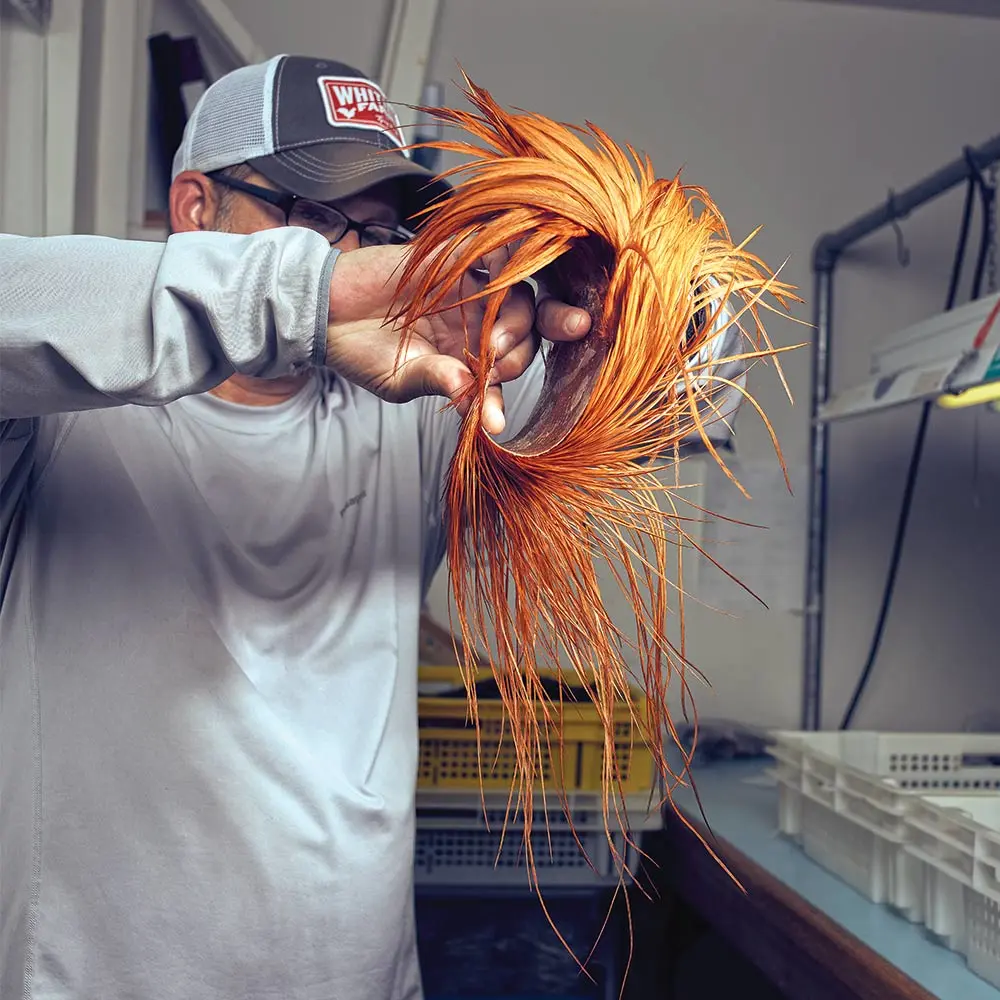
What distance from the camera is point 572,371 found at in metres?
0.79

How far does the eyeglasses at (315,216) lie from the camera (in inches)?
42.4

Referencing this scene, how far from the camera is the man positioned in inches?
37.7

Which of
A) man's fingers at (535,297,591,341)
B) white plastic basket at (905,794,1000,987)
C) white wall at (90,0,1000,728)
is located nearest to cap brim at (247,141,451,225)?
man's fingers at (535,297,591,341)

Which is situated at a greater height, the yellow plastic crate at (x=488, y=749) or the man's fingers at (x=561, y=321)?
the man's fingers at (x=561, y=321)

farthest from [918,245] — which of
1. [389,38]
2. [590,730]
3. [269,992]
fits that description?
[269,992]

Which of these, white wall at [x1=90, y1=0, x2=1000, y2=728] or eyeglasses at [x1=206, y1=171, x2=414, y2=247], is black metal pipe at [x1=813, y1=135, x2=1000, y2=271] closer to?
white wall at [x1=90, y1=0, x2=1000, y2=728]

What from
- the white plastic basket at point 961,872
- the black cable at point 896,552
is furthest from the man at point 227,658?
the black cable at point 896,552

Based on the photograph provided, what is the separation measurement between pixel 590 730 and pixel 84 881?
3.42 feet

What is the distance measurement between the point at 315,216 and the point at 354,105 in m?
0.13

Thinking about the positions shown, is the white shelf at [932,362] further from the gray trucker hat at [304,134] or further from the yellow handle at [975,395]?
the gray trucker hat at [304,134]

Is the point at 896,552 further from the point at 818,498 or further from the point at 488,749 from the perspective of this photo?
the point at 488,749

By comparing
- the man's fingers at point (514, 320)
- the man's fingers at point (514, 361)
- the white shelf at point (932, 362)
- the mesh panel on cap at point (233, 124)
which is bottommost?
the man's fingers at point (514, 361)

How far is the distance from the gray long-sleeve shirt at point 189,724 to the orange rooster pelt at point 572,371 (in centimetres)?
18

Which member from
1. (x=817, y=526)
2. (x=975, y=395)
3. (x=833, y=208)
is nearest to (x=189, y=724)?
(x=975, y=395)
